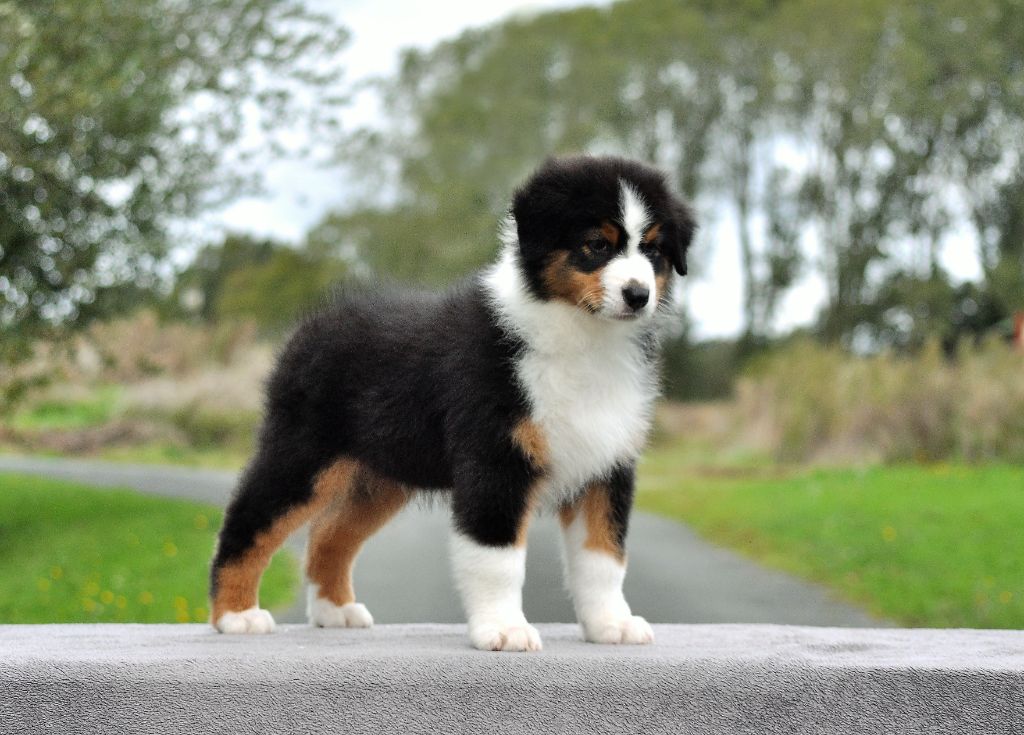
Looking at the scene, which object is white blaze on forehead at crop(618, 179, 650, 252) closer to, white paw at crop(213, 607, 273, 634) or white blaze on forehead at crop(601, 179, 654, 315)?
white blaze on forehead at crop(601, 179, 654, 315)

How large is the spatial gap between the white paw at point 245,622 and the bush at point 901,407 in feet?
43.8

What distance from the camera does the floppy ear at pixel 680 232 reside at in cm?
371

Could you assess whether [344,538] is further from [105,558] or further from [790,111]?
[790,111]

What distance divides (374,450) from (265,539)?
1.77ft

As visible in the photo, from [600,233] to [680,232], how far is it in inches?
13.4

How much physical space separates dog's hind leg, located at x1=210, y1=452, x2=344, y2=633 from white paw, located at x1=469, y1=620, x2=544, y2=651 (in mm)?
842

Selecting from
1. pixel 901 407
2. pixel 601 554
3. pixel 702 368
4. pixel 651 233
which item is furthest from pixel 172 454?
pixel 651 233

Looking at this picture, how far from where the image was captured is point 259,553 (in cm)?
422

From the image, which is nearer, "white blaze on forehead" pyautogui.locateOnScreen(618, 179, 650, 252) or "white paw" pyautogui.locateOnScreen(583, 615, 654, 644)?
"white blaze on forehead" pyautogui.locateOnScreen(618, 179, 650, 252)

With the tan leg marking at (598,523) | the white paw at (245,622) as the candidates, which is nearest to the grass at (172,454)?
the white paw at (245,622)

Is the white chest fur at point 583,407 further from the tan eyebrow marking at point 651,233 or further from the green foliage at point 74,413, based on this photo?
the green foliage at point 74,413

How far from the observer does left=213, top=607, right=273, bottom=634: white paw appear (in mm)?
4305

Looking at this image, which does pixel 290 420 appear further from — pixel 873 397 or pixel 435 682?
pixel 873 397

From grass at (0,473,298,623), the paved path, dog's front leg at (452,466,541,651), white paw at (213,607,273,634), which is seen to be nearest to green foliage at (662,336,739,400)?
the paved path
